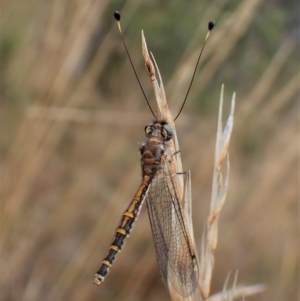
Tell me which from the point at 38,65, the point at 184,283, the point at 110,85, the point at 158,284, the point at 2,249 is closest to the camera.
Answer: the point at 184,283

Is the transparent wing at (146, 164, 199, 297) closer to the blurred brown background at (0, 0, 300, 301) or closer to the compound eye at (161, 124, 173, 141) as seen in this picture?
the compound eye at (161, 124, 173, 141)

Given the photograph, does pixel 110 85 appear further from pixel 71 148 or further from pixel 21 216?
pixel 21 216

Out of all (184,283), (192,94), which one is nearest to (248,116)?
(192,94)

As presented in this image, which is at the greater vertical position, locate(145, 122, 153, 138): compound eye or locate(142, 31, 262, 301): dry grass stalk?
locate(145, 122, 153, 138): compound eye

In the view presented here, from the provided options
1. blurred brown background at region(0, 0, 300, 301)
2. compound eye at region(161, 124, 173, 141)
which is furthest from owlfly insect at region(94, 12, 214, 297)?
blurred brown background at region(0, 0, 300, 301)

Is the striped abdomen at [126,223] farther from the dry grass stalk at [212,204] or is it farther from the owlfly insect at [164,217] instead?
the dry grass stalk at [212,204]

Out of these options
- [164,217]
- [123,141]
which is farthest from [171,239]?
[123,141]
